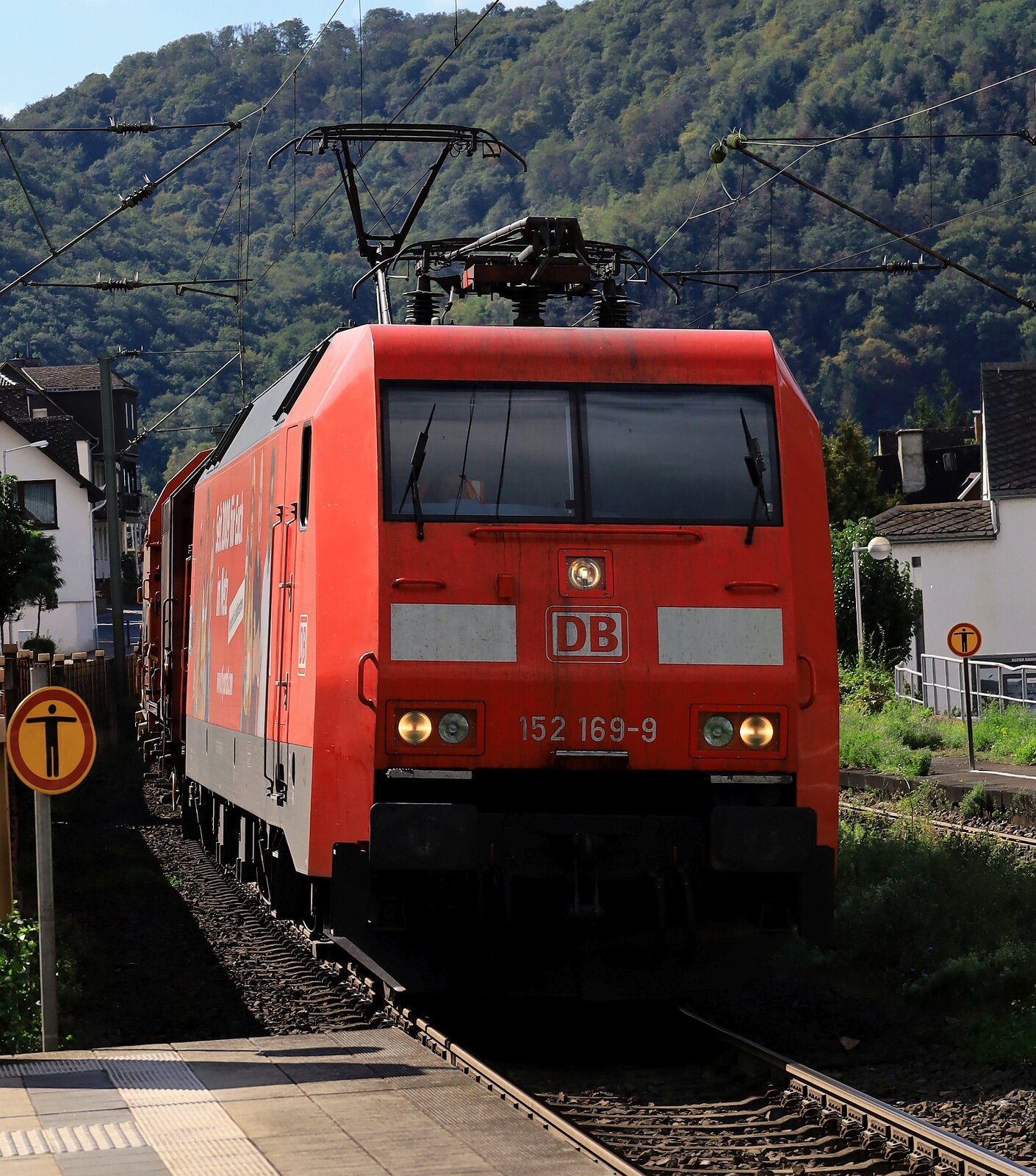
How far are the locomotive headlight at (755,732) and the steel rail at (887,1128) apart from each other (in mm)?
1485

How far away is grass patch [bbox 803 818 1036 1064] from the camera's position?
371 inches

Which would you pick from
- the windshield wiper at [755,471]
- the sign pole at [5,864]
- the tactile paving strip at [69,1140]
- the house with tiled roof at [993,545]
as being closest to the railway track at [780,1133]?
the tactile paving strip at [69,1140]

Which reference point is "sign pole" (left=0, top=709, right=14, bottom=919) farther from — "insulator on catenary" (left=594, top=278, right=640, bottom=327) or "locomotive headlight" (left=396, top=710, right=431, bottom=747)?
"insulator on catenary" (left=594, top=278, right=640, bottom=327)

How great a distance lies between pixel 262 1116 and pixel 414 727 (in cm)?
199

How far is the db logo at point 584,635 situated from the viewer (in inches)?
334

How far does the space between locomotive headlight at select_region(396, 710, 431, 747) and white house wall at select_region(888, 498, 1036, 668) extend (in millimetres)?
39976

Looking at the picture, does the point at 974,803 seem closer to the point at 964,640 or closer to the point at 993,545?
the point at 964,640

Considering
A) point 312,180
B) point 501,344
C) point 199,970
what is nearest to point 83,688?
point 199,970

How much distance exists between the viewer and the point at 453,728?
27.5 ft

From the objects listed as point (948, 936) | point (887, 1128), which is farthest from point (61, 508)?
point (887, 1128)

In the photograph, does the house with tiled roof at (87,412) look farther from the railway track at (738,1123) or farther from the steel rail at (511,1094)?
the railway track at (738,1123)

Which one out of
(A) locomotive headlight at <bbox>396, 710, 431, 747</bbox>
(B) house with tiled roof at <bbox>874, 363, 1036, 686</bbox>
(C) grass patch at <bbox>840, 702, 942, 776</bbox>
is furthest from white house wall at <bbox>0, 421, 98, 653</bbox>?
(A) locomotive headlight at <bbox>396, 710, 431, 747</bbox>

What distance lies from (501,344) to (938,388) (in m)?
107

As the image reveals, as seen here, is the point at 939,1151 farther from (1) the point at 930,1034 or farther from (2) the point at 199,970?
(2) the point at 199,970
